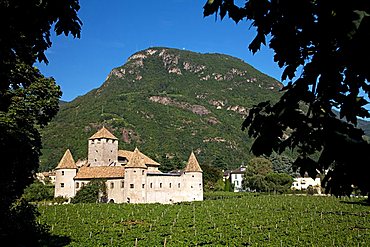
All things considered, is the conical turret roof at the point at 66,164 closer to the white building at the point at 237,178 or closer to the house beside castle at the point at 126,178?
the house beside castle at the point at 126,178

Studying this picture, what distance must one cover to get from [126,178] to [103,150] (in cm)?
1058

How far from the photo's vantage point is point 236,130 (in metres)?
138

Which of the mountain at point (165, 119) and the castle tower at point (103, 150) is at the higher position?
the mountain at point (165, 119)

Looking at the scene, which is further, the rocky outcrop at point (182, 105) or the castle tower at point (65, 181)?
the rocky outcrop at point (182, 105)

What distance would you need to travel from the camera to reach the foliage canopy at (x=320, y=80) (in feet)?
8.07

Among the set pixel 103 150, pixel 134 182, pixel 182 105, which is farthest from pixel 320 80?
pixel 182 105

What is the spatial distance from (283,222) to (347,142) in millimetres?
29683

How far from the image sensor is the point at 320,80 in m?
2.69

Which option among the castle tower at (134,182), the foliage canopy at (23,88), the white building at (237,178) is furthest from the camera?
the white building at (237,178)

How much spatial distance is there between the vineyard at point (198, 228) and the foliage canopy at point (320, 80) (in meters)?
18.7

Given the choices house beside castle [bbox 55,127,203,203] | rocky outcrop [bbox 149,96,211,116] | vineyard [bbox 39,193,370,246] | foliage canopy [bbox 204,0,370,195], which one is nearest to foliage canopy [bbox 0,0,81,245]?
foliage canopy [bbox 204,0,370,195]

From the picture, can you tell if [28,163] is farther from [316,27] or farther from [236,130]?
[236,130]

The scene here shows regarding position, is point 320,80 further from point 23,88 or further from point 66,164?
point 66,164

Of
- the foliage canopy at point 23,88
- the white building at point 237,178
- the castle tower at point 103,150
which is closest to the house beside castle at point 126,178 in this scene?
the castle tower at point 103,150
